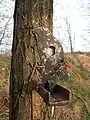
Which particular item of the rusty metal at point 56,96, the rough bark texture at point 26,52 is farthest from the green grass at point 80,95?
the rusty metal at point 56,96

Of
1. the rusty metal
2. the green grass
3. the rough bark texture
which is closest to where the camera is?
the rusty metal

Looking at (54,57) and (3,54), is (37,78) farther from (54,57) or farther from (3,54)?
(3,54)

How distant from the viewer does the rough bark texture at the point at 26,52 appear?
214 centimetres

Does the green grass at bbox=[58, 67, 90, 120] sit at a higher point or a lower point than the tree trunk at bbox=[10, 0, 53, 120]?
lower

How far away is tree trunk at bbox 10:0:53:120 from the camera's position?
214 cm

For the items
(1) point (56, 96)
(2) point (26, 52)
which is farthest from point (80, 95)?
(1) point (56, 96)

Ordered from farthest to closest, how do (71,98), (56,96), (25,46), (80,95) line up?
(80,95)
(71,98)
(25,46)
(56,96)

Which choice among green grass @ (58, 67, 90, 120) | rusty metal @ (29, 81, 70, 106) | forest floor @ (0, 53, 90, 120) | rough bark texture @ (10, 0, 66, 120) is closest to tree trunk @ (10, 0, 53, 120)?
rough bark texture @ (10, 0, 66, 120)

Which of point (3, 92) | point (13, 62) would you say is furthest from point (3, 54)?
point (13, 62)

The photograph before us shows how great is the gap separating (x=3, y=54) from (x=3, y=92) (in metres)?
1.58

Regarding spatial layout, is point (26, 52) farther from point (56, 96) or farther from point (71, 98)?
point (71, 98)

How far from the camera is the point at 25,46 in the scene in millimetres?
2162

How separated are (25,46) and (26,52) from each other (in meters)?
0.05

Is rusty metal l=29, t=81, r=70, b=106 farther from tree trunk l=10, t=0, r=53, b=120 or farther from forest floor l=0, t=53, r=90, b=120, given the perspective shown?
forest floor l=0, t=53, r=90, b=120
